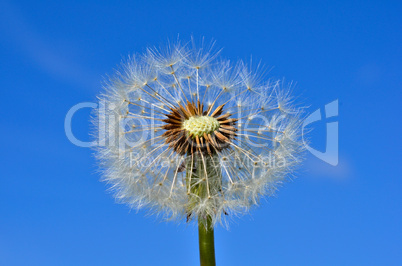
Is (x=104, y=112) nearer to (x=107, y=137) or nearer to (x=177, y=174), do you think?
(x=107, y=137)

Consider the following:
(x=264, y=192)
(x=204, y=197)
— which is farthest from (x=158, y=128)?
(x=264, y=192)

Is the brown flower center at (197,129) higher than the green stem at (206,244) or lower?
higher

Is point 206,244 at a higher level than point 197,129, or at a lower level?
lower

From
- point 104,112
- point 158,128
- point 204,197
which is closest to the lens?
point 204,197

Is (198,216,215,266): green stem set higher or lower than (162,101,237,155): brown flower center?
lower

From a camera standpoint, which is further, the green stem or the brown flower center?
the brown flower center

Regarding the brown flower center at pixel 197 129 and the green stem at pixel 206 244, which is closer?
the green stem at pixel 206 244

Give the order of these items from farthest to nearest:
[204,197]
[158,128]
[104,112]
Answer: [104,112], [158,128], [204,197]

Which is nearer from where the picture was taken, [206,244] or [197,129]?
[206,244]
